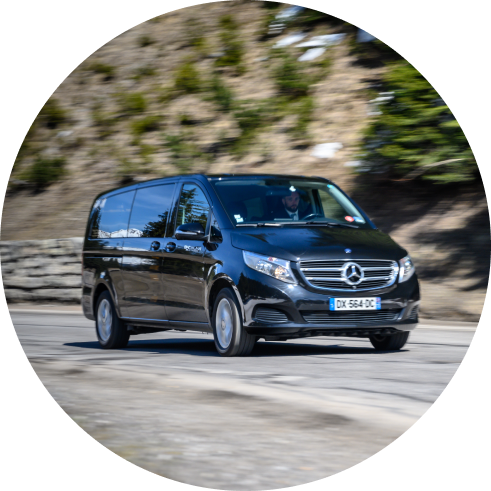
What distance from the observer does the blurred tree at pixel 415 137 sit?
1603 cm

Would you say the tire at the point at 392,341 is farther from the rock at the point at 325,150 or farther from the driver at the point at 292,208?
the rock at the point at 325,150

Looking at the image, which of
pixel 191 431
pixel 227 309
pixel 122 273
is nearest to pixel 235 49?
pixel 122 273

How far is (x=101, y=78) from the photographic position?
2856 centimetres

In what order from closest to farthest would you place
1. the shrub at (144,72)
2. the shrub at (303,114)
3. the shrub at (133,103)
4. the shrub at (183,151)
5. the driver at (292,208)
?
the driver at (292,208), the shrub at (303,114), the shrub at (183,151), the shrub at (133,103), the shrub at (144,72)

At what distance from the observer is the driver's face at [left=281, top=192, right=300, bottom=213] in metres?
10.1

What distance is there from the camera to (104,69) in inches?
1131

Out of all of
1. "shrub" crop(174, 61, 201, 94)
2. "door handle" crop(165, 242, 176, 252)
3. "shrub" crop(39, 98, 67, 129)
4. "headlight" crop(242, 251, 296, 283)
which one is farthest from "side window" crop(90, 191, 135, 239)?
"shrub" crop(39, 98, 67, 129)

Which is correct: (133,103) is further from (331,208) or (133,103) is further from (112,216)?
(331,208)

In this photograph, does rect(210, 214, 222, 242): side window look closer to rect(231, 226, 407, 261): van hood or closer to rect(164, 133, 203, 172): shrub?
rect(231, 226, 407, 261): van hood

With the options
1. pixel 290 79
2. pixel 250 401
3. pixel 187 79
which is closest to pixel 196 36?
pixel 187 79

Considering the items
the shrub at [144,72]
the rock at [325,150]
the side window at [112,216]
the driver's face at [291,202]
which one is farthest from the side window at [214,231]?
the shrub at [144,72]

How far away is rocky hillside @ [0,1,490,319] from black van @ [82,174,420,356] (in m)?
5.60

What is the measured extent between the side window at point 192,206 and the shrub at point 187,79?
1514 centimetres

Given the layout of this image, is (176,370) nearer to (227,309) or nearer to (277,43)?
(227,309)
